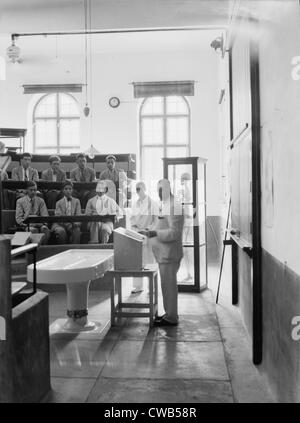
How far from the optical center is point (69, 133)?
1179 centimetres

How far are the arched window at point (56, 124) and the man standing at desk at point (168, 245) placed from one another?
7.54 m

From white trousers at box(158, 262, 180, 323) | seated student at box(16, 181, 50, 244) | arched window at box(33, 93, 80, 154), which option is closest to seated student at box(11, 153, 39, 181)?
seated student at box(16, 181, 50, 244)

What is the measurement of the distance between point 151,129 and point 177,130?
0.69 m

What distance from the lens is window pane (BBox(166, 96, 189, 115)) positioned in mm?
11391

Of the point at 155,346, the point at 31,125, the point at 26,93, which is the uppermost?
the point at 26,93

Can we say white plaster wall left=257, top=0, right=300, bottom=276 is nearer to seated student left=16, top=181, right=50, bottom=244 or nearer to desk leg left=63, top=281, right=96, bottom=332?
desk leg left=63, top=281, right=96, bottom=332

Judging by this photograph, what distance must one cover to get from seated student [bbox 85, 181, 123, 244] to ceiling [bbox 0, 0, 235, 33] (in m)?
2.72

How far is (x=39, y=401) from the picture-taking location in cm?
277

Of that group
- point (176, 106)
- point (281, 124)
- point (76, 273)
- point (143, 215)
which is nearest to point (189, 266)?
point (143, 215)

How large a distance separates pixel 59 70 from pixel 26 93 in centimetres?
106

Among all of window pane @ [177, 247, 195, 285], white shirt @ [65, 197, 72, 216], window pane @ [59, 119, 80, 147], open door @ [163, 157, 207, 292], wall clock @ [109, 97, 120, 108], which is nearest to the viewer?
open door @ [163, 157, 207, 292]
